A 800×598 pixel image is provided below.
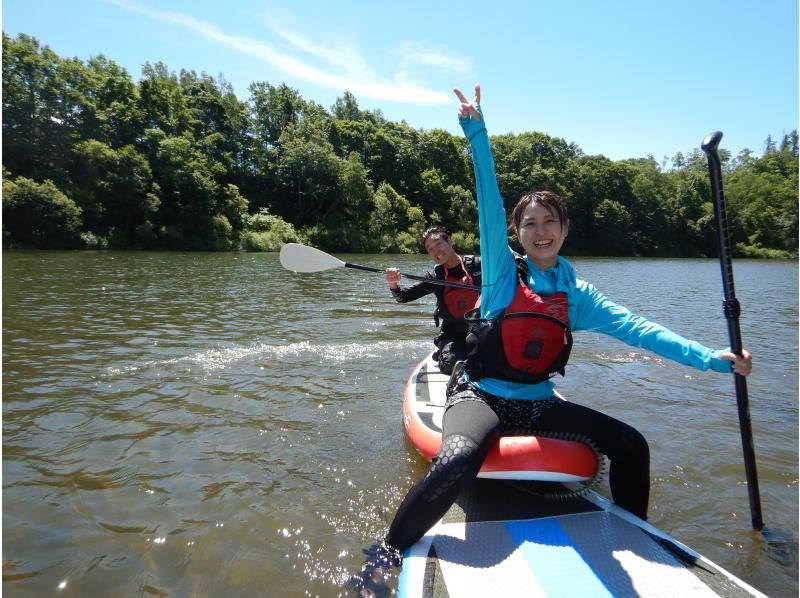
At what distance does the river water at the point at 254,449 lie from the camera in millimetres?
2389

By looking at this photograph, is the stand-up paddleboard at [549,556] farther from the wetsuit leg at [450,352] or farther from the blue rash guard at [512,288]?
the wetsuit leg at [450,352]

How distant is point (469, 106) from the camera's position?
95.4 inches

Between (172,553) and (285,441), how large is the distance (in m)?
1.36

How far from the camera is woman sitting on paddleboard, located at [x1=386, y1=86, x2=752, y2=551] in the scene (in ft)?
7.62

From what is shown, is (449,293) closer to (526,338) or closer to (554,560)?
(526,338)

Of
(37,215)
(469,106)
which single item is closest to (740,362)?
(469,106)

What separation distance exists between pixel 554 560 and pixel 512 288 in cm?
120

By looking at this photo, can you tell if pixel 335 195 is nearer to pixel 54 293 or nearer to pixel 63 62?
pixel 63 62

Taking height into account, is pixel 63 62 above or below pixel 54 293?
above

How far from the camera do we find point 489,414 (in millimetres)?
2352

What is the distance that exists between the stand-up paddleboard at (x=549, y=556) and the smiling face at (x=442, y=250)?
2483mm

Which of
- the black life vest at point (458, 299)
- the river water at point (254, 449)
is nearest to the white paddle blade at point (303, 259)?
the black life vest at point (458, 299)

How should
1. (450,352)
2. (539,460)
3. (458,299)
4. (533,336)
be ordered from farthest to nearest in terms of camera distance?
(458,299), (450,352), (533,336), (539,460)

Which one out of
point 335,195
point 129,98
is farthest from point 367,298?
point 129,98
